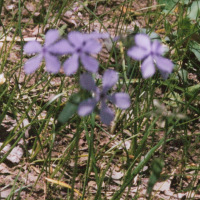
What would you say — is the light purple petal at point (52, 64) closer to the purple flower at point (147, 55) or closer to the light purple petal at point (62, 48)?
the light purple petal at point (62, 48)

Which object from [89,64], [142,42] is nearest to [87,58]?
[89,64]

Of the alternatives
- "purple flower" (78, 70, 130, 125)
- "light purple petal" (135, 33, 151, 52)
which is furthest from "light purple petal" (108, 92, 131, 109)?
"light purple petal" (135, 33, 151, 52)

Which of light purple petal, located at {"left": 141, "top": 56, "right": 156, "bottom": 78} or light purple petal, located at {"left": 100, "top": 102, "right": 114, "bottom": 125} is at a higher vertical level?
light purple petal, located at {"left": 141, "top": 56, "right": 156, "bottom": 78}

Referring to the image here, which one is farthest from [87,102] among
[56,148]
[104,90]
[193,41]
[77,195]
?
[193,41]

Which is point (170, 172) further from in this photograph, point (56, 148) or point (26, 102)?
point (26, 102)

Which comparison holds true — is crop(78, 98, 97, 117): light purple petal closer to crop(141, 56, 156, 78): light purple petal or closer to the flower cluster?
the flower cluster

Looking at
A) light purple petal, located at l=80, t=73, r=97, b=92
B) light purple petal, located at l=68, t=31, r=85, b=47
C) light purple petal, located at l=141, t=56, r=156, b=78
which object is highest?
light purple petal, located at l=68, t=31, r=85, b=47

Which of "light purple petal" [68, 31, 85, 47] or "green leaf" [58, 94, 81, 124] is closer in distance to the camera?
"light purple petal" [68, 31, 85, 47]

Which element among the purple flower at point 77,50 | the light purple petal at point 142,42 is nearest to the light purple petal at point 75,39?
the purple flower at point 77,50
